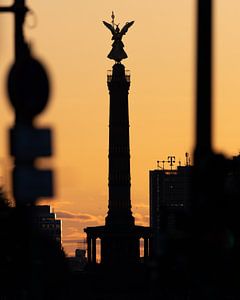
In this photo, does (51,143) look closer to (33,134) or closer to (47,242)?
(33,134)

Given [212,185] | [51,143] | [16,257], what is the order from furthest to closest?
[16,257], [51,143], [212,185]

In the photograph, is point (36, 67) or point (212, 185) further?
point (36, 67)

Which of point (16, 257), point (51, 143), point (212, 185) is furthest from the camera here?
point (16, 257)

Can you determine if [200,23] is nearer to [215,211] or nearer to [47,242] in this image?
[215,211]

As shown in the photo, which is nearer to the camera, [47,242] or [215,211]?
[215,211]

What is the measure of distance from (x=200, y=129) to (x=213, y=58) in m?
0.78

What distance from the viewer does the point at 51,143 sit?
73.9 feet

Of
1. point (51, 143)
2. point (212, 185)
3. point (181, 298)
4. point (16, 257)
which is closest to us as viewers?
point (212, 185)

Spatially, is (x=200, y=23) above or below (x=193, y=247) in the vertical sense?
above

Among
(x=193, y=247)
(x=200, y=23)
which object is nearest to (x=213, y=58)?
(x=200, y=23)

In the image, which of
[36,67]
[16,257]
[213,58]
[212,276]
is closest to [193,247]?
[212,276]

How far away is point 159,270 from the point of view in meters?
23.0

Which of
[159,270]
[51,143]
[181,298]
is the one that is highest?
[51,143]

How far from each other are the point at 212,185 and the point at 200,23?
5.80ft
